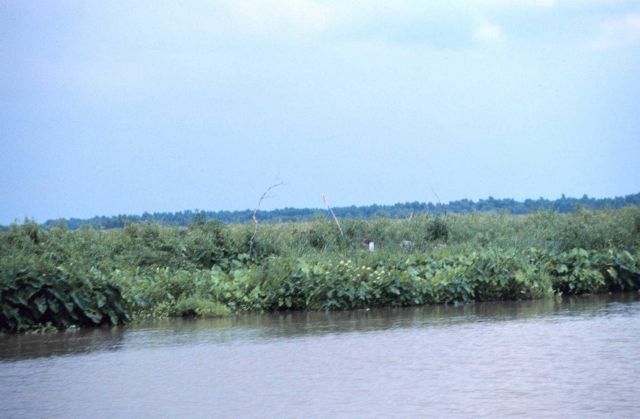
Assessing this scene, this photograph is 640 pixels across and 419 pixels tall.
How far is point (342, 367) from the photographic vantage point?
33.3 ft

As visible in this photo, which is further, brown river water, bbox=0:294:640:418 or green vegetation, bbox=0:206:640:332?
green vegetation, bbox=0:206:640:332

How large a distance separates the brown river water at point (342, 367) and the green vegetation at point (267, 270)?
0.63 metres

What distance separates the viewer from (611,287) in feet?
56.7

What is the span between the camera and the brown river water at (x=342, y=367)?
8242 millimetres

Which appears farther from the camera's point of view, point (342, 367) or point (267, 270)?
point (267, 270)

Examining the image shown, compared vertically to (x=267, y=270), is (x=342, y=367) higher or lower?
lower

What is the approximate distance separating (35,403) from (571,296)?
1121 cm

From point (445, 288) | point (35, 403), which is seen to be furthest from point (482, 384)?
point (445, 288)

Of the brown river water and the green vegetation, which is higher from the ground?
the green vegetation

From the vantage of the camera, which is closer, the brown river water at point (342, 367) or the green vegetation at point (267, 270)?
the brown river water at point (342, 367)

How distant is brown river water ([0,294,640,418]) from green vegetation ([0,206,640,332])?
2.06 ft

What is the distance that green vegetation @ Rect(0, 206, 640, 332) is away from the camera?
46.3ft

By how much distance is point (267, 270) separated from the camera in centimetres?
1595

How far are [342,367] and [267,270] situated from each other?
5.96 m
